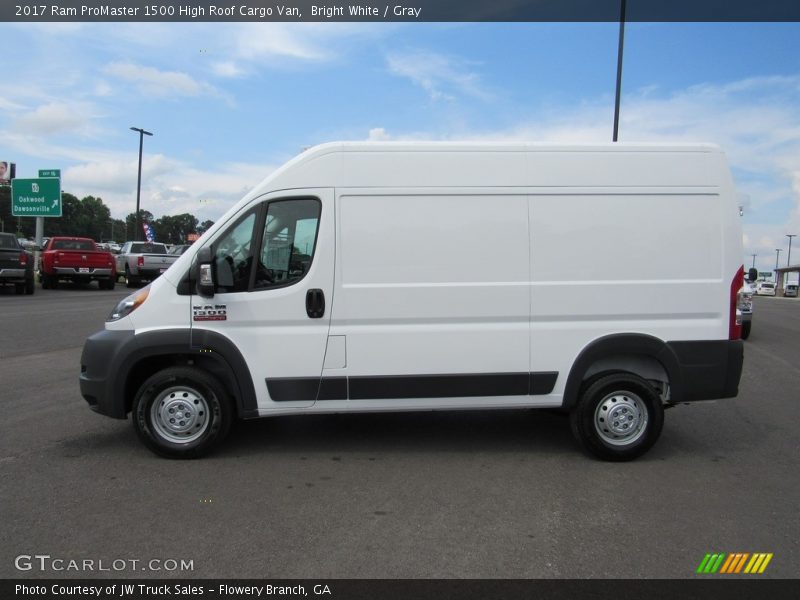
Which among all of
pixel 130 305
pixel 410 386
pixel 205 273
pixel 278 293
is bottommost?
pixel 410 386

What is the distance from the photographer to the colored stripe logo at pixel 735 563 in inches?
129

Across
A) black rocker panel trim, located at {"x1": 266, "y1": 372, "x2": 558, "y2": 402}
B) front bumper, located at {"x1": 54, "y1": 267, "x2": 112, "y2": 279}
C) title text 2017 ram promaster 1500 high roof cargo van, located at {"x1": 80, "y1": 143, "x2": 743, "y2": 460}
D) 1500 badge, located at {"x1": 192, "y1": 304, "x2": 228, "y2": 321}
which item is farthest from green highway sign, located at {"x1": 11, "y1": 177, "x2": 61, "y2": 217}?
black rocker panel trim, located at {"x1": 266, "y1": 372, "x2": 558, "y2": 402}

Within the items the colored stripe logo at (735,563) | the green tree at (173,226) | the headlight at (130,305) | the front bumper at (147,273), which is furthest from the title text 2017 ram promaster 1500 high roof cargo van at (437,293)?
the green tree at (173,226)

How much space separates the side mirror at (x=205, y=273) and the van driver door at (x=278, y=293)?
55 millimetres

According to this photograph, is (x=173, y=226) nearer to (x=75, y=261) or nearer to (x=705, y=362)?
(x=75, y=261)

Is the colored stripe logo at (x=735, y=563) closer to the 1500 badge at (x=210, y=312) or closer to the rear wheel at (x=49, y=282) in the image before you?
the 1500 badge at (x=210, y=312)

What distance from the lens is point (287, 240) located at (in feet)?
15.9

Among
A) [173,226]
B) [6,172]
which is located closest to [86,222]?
[173,226]

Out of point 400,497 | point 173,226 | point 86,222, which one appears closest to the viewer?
point 400,497

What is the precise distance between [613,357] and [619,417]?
1.59 feet

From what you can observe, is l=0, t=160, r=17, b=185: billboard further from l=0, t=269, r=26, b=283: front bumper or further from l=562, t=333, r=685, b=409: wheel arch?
l=562, t=333, r=685, b=409: wheel arch

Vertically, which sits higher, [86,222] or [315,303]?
[86,222]

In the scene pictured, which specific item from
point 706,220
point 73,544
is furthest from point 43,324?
point 706,220
